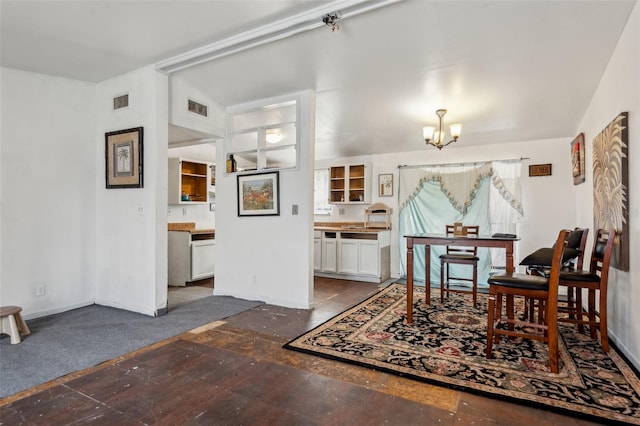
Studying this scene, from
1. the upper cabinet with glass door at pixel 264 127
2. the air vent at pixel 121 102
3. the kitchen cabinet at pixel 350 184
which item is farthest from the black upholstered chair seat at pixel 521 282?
the air vent at pixel 121 102

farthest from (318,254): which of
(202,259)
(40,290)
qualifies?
(40,290)

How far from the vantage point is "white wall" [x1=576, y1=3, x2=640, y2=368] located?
224 cm

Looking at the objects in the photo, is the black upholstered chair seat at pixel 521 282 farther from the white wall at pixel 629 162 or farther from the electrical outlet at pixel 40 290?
the electrical outlet at pixel 40 290

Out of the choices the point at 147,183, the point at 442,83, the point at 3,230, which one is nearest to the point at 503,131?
the point at 442,83

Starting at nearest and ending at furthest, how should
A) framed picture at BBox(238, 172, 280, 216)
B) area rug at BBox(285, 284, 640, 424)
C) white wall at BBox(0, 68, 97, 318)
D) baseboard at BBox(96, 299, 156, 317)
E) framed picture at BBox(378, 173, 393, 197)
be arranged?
1. area rug at BBox(285, 284, 640, 424)
2. white wall at BBox(0, 68, 97, 318)
3. baseboard at BBox(96, 299, 156, 317)
4. framed picture at BBox(238, 172, 280, 216)
5. framed picture at BBox(378, 173, 393, 197)

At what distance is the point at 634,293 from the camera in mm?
2307

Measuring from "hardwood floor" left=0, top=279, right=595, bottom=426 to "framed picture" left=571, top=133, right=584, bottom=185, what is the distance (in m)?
3.22

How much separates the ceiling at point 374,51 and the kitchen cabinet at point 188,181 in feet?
5.72

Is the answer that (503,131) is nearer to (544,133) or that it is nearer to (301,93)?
(544,133)

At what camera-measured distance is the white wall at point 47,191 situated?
3324 mm

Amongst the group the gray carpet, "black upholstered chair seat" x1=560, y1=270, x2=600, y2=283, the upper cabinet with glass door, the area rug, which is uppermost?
the upper cabinet with glass door

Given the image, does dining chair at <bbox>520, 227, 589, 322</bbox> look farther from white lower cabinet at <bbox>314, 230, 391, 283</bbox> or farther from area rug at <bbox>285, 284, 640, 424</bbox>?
white lower cabinet at <bbox>314, 230, 391, 283</bbox>

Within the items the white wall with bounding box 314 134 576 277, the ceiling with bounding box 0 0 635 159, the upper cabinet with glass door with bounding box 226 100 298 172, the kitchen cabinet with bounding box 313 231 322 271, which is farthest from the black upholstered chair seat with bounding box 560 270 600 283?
the kitchen cabinet with bounding box 313 231 322 271

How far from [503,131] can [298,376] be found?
13.9ft
